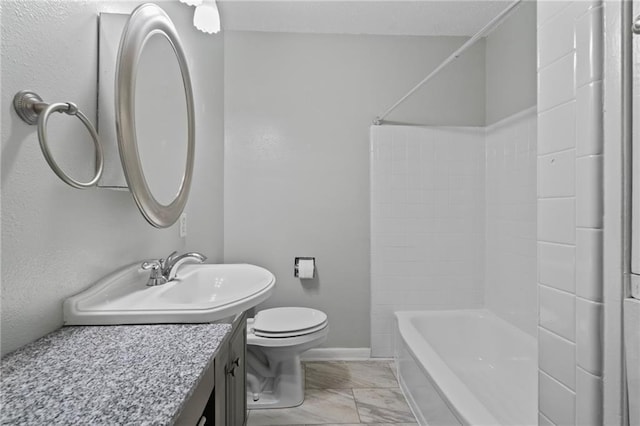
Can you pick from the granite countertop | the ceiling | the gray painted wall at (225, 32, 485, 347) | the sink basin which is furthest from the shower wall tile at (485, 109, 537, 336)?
the granite countertop

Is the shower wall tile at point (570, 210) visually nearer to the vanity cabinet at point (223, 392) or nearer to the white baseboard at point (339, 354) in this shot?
the vanity cabinet at point (223, 392)

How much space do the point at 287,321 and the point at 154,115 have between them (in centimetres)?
135

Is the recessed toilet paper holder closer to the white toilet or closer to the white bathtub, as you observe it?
the white toilet

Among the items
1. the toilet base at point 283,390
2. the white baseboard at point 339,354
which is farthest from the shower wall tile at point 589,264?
the white baseboard at point 339,354

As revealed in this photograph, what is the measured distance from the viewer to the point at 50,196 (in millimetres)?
817

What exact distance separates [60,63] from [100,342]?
69 cm

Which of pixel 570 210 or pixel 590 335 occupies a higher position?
pixel 570 210

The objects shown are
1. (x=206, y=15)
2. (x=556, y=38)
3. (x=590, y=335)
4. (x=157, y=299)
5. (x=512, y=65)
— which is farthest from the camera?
(x=512, y=65)

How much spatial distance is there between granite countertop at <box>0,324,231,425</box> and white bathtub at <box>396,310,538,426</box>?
1.05 metres

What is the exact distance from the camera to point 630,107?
684 millimetres

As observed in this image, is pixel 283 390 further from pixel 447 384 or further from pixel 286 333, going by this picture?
pixel 447 384

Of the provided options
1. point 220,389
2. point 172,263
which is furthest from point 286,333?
point 220,389

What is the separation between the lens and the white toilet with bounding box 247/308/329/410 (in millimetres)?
1869

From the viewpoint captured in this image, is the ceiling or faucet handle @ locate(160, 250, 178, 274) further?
the ceiling
